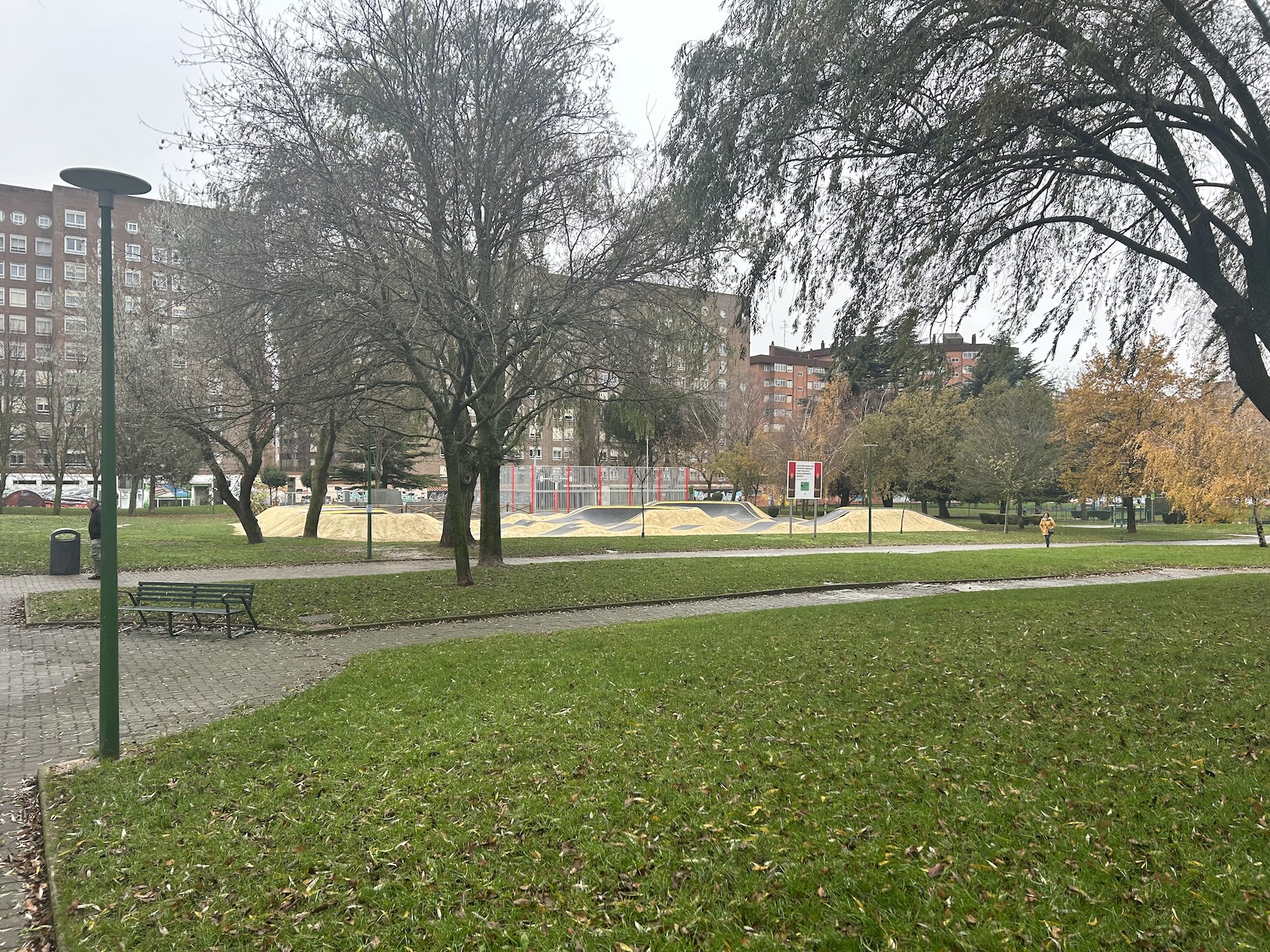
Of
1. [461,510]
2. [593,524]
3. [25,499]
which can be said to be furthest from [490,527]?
[25,499]

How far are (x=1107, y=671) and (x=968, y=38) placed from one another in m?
6.62

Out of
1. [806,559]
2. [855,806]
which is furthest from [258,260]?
[806,559]

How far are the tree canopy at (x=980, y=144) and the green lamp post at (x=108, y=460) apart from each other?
6.09 m

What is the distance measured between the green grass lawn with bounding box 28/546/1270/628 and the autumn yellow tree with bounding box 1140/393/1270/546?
3.95m

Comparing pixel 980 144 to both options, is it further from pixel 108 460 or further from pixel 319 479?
pixel 319 479

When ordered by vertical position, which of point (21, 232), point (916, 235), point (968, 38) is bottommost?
point (916, 235)

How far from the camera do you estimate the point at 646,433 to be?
68.2 ft

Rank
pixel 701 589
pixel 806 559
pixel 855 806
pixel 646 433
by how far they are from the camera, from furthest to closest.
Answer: pixel 806 559 < pixel 646 433 < pixel 701 589 < pixel 855 806

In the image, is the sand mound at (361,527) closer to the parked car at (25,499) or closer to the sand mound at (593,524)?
the sand mound at (593,524)

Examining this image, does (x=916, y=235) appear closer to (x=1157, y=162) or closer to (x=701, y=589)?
(x=1157, y=162)

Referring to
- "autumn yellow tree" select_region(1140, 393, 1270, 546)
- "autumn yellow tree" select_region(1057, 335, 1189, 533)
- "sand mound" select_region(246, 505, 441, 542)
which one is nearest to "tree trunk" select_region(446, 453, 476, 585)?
"sand mound" select_region(246, 505, 441, 542)

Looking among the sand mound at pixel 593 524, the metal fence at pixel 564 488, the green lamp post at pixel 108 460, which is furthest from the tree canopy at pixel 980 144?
the metal fence at pixel 564 488

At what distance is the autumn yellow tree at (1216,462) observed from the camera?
29.5m

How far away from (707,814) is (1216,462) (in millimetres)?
33998
